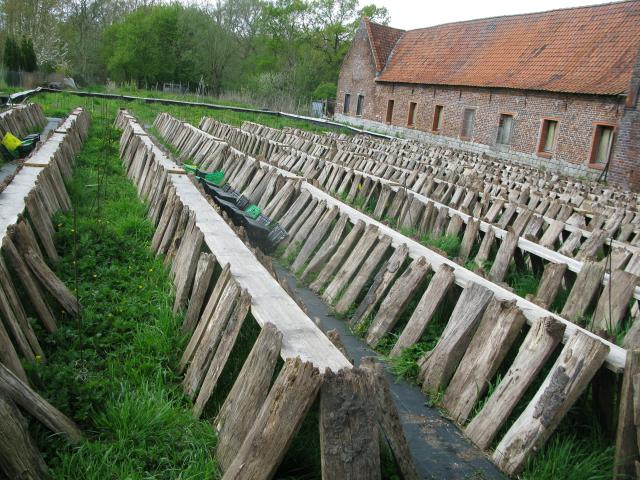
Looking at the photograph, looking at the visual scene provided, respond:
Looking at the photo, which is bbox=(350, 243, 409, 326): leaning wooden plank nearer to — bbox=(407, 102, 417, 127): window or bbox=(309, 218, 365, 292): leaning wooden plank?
bbox=(309, 218, 365, 292): leaning wooden plank

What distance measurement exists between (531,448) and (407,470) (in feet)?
3.53

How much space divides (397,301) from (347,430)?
8.99ft

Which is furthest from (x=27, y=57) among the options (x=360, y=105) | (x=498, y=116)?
(x=498, y=116)

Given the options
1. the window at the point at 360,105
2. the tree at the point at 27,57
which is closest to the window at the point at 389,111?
the window at the point at 360,105

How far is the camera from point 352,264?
6137 millimetres

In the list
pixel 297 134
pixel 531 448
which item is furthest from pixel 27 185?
pixel 297 134

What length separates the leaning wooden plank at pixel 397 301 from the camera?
5242 mm

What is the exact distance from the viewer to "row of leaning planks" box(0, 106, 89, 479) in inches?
104

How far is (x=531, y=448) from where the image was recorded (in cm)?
354

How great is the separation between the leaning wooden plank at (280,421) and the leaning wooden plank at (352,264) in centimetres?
335

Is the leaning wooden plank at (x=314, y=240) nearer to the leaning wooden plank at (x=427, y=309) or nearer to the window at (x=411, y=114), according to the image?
the leaning wooden plank at (x=427, y=309)

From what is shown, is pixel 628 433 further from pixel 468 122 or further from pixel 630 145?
pixel 468 122

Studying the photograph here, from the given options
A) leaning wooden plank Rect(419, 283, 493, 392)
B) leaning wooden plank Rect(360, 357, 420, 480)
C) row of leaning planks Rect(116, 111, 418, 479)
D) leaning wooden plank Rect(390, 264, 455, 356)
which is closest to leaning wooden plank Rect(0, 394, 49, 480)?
row of leaning planks Rect(116, 111, 418, 479)

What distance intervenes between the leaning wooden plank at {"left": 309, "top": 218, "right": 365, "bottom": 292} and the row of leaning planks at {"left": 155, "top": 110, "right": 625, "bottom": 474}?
11 mm
